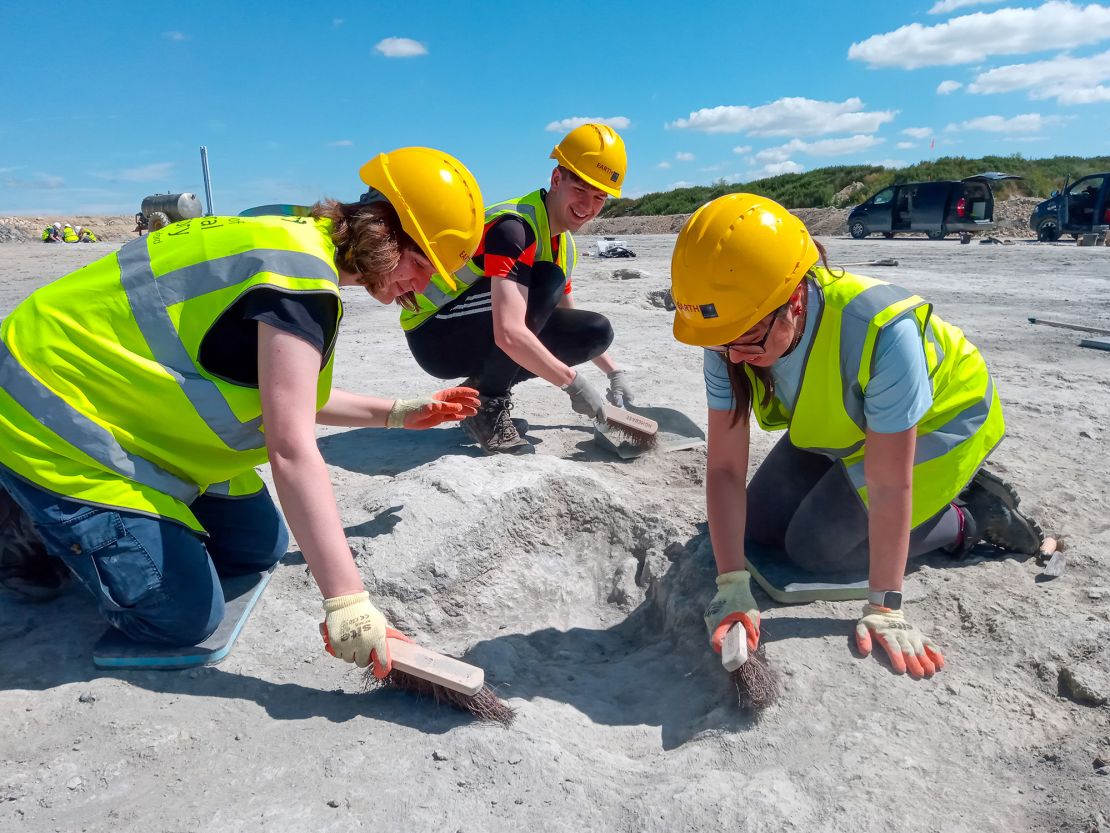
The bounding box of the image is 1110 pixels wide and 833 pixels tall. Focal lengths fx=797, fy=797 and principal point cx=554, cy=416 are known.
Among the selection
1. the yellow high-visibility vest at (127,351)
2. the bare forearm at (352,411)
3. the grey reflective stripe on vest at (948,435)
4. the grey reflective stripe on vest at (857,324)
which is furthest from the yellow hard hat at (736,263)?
the bare forearm at (352,411)

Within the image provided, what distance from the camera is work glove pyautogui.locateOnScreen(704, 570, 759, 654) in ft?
6.60

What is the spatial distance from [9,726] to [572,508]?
70.0 inches

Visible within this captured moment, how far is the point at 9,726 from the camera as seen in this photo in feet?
5.77

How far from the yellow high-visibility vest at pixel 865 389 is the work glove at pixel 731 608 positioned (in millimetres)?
470

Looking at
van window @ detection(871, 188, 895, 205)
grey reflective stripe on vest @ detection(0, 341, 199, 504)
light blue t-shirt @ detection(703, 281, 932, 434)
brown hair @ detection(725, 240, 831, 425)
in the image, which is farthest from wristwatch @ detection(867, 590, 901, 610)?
van window @ detection(871, 188, 895, 205)

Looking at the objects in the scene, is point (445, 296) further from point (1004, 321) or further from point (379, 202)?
point (1004, 321)

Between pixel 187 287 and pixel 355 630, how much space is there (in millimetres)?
870

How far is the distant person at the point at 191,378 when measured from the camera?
5.68ft

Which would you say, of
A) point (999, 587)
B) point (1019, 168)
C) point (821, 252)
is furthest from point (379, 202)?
point (1019, 168)

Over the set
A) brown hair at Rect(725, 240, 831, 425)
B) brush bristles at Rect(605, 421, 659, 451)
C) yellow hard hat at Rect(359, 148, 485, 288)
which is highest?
yellow hard hat at Rect(359, 148, 485, 288)

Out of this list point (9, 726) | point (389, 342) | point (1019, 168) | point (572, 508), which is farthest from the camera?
point (1019, 168)

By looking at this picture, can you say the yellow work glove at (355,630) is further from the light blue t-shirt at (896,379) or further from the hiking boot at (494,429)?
the hiking boot at (494,429)

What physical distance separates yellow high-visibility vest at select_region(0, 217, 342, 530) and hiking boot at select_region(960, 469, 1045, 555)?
2.03 meters

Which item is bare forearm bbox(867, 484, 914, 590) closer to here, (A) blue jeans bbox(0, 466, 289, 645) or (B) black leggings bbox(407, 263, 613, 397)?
(A) blue jeans bbox(0, 466, 289, 645)
